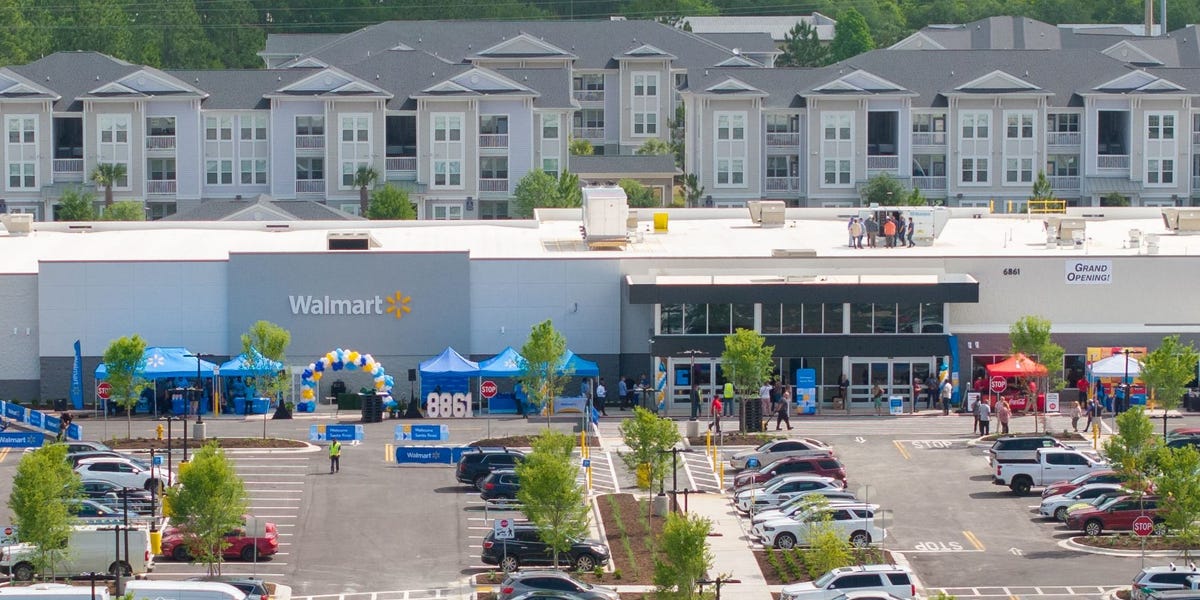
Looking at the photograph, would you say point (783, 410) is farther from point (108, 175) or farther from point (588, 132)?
point (588, 132)

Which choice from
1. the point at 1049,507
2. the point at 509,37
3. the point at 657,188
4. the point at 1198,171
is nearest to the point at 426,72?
the point at 657,188

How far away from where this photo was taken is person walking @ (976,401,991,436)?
271 ft

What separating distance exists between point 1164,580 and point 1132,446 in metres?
10.8

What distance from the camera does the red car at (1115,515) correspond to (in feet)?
226

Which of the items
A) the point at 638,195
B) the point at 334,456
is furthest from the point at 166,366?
the point at 638,195

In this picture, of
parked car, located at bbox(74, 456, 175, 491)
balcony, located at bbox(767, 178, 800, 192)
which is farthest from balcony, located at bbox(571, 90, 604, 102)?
parked car, located at bbox(74, 456, 175, 491)

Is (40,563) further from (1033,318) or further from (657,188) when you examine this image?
(657,188)

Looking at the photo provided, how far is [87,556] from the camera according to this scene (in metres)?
64.1

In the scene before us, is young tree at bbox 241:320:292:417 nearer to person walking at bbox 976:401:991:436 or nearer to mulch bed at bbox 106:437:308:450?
mulch bed at bbox 106:437:308:450

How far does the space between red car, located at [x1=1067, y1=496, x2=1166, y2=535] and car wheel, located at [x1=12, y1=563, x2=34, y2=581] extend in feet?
94.5

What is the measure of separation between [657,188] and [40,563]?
99.6 metres

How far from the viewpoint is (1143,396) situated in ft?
289

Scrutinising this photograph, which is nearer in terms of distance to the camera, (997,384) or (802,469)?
(802,469)

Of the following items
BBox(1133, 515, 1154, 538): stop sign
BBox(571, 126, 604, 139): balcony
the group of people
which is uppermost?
BBox(571, 126, 604, 139): balcony
